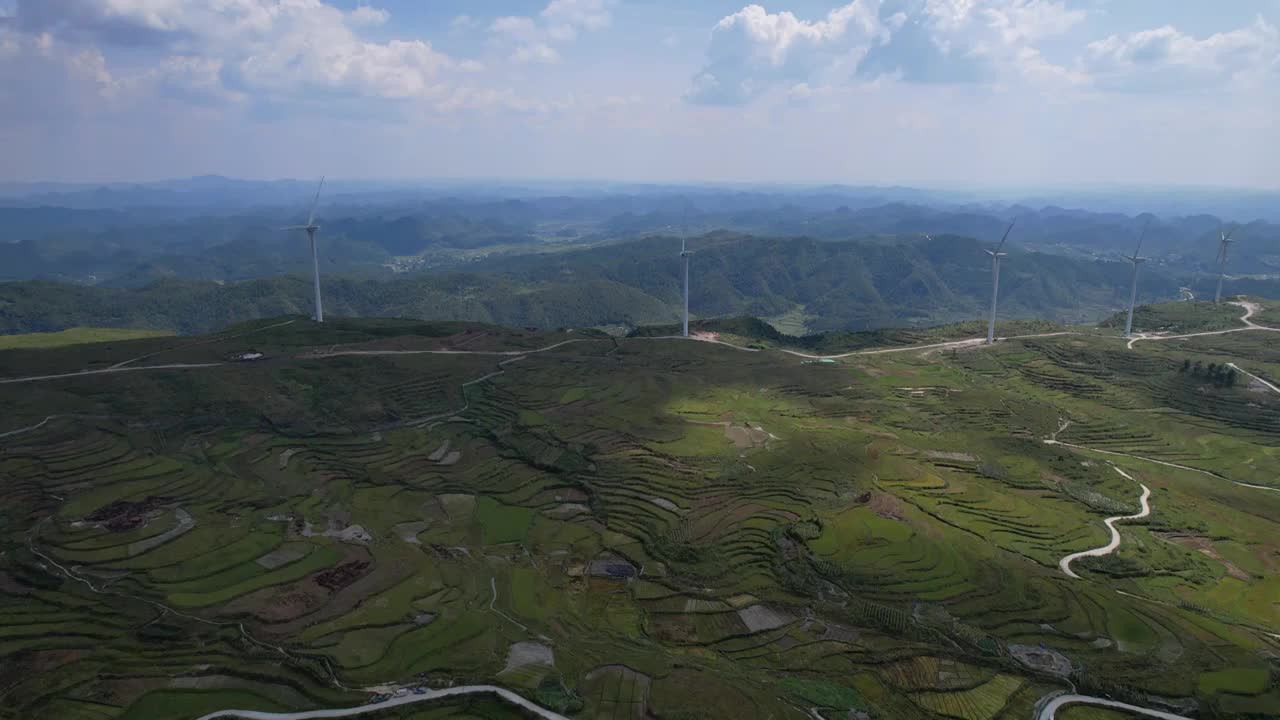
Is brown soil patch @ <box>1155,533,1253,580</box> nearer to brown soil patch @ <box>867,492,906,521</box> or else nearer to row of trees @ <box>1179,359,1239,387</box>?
brown soil patch @ <box>867,492,906,521</box>

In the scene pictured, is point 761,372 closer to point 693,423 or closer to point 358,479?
point 693,423

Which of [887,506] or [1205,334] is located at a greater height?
[1205,334]

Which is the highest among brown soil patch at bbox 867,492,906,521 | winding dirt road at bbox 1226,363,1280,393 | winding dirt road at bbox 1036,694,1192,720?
winding dirt road at bbox 1226,363,1280,393

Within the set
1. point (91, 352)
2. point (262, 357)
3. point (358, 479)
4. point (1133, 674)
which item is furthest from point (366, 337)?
point (1133, 674)

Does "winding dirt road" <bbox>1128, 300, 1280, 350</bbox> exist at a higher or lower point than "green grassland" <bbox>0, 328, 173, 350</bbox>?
higher

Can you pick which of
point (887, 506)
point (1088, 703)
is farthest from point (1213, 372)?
point (1088, 703)

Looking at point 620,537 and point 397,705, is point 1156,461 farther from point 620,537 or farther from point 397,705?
point 397,705

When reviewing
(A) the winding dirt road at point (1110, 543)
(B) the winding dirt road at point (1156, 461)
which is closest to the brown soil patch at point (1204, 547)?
(A) the winding dirt road at point (1110, 543)

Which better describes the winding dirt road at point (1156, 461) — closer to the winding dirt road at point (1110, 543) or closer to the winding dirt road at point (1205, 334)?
the winding dirt road at point (1110, 543)

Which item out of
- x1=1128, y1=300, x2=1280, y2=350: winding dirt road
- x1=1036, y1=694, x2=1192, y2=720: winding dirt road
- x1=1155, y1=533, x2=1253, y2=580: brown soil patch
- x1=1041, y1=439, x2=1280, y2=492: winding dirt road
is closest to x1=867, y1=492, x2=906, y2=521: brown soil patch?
x1=1036, y1=694, x2=1192, y2=720: winding dirt road

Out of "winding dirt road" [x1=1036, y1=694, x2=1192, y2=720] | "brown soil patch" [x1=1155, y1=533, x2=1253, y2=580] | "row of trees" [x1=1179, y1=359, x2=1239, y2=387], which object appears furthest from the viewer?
"row of trees" [x1=1179, y1=359, x2=1239, y2=387]
